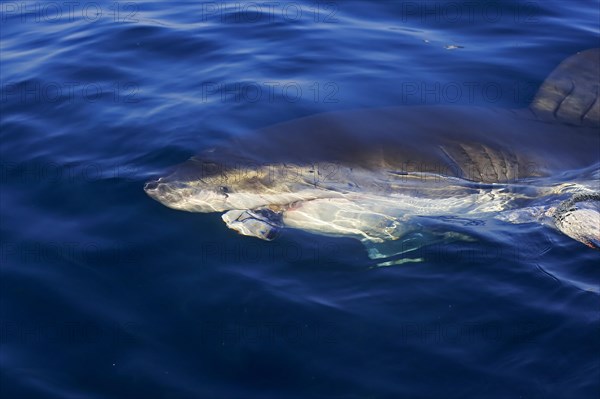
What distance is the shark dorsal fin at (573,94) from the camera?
286 inches

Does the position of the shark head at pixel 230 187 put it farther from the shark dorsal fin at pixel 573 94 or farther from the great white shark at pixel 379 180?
the shark dorsal fin at pixel 573 94

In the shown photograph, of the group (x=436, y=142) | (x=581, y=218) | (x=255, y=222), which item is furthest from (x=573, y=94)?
(x=255, y=222)

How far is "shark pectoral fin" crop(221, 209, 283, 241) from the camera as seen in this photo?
19.3 ft

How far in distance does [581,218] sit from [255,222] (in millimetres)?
2498

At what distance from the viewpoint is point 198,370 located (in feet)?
14.7

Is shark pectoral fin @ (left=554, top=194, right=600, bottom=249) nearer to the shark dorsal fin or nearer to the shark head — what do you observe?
the shark dorsal fin

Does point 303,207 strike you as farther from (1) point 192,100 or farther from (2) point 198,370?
(1) point 192,100

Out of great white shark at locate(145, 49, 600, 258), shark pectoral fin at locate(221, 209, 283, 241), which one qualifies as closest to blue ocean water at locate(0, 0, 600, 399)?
shark pectoral fin at locate(221, 209, 283, 241)

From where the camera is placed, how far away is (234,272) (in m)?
5.48

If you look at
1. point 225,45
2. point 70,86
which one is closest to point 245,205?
point 70,86

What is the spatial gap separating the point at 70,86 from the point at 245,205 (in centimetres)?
368

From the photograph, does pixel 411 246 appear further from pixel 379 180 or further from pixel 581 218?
pixel 581 218

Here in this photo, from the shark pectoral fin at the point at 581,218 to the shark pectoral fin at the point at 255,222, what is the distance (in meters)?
2.19

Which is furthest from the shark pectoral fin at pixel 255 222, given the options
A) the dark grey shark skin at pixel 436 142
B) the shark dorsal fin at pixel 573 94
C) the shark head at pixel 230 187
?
the shark dorsal fin at pixel 573 94
